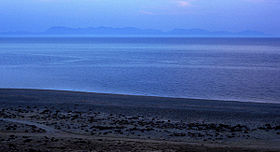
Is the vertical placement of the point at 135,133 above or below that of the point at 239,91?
below

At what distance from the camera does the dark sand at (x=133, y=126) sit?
12.1 meters

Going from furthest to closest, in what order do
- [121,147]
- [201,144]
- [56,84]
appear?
[56,84] < [201,144] < [121,147]

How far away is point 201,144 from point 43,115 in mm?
→ 10196

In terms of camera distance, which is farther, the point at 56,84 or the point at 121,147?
the point at 56,84

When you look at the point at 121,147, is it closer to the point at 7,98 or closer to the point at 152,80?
the point at 7,98

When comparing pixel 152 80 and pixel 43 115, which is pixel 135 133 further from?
pixel 152 80

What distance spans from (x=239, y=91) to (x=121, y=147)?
28811 mm

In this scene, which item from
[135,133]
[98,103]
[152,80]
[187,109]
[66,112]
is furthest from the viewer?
[152,80]

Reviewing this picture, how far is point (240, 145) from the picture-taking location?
1309 centimetres

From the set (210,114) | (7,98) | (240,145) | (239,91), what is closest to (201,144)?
(240,145)

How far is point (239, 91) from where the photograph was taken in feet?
124

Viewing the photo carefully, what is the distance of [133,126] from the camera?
1644cm

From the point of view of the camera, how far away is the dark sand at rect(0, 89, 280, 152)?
1212 centimetres

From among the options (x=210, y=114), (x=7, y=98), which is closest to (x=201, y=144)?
(x=210, y=114)
